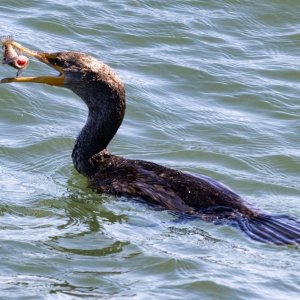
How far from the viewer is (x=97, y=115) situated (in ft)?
37.7

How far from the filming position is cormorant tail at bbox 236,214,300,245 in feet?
31.6

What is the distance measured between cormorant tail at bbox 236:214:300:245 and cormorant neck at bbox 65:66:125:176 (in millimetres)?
1971

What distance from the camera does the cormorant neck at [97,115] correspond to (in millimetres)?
11305

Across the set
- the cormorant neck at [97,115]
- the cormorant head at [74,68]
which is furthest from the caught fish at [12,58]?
the cormorant neck at [97,115]

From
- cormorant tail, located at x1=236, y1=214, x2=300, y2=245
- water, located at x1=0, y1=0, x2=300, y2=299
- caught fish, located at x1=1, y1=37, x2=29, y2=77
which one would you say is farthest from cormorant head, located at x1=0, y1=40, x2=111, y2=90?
cormorant tail, located at x1=236, y1=214, x2=300, y2=245

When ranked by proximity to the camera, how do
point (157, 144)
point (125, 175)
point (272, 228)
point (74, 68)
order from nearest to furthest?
point (272, 228), point (125, 175), point (74, 68), point (157, 144)

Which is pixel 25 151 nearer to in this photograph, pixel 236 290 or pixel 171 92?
pixel 171 92

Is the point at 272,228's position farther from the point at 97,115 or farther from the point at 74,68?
the point at 74,68

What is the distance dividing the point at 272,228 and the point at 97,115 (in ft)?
8.08

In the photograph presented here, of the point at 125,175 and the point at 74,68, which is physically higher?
the point at 74,68

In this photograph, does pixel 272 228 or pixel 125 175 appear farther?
pixel 125 175

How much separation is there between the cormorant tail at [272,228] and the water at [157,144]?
11cm

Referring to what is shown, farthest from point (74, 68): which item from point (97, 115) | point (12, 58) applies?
point (12, 58)

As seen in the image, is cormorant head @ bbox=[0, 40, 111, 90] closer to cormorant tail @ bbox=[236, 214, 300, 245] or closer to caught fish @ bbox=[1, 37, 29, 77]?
caught fish @ bbox=[1, 37, 29, 77]
